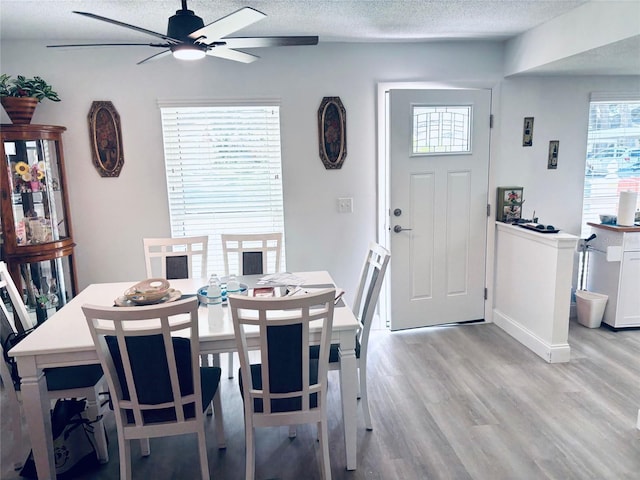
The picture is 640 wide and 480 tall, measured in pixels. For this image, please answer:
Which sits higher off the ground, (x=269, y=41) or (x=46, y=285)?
(x=269, y=41)

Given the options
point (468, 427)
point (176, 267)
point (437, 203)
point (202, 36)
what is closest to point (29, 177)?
point (176, 267)

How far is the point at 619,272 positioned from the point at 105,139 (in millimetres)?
4377

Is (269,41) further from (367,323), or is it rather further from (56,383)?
(56,383)

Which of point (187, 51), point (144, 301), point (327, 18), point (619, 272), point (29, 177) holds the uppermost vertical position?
point (327, 18)

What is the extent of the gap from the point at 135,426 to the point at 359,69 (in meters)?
3.06

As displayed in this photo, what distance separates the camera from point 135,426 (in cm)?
193

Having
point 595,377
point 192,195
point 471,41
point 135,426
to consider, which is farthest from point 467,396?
point 471,41

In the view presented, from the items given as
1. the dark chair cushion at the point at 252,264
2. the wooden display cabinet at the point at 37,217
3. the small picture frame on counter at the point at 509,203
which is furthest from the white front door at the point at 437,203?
the wooden display cabinet at the point at 37,217

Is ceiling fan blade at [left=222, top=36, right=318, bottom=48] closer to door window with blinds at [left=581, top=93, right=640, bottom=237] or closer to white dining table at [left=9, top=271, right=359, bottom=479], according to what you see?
white dining table at [left=9, top=271, right=359, bottom=479]

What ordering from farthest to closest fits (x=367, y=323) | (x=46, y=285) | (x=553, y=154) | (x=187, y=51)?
1. (x=553, y=154)
2. (x=46, y=285)
3. (x=367, y=323)
4. (x=187, y=51)

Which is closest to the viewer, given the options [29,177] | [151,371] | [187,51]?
[151,371]

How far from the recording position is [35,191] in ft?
10.8

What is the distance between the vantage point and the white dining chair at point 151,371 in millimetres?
1735

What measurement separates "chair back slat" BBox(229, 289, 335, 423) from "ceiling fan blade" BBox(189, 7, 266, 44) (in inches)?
44.4
